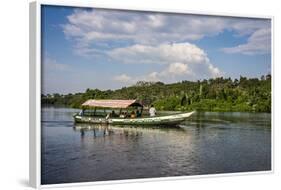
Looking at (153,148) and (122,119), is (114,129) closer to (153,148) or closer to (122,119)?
(122,119)

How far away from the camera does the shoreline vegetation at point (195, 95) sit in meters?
8.98

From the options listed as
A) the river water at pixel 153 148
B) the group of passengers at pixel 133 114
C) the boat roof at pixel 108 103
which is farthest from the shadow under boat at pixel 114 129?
the boat roof at pixel 108 103

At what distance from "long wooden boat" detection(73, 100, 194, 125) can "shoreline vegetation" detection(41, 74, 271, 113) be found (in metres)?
0.08

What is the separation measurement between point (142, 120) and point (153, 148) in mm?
472

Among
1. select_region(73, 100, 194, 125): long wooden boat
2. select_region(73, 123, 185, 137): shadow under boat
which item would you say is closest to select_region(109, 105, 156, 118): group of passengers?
select_region(73, 100, 194, 125): long wooden boat

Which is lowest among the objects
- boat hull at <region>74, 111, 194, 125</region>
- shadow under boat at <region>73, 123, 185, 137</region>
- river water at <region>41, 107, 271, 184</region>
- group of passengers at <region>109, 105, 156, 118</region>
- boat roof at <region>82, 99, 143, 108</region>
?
river water at <region>41, 107, 271, 184</region>

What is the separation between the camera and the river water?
8625mm

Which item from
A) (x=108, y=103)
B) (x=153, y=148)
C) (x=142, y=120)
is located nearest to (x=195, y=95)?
(x=142, y=120)

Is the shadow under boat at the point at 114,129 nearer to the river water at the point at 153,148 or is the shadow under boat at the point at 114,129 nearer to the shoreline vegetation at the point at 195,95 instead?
the river water at the point at 153,148

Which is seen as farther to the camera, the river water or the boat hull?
the boat hull

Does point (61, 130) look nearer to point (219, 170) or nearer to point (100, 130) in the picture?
point (100, 130)

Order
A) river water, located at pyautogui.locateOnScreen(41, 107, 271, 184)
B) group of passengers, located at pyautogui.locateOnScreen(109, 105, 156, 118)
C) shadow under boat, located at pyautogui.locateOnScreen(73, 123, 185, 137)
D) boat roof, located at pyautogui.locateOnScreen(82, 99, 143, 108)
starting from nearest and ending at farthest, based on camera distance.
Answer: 1. river water, located at pyautogui.locateOnScreen(41, 107, 271, 184)
2. shadow under boat, located at pyautogui.locateOnScreen(73, 123, 185, 137)
3. boat roof, located at pyautogui.locateOnScreen(82, 99, 143, 108)
4. group of passengers, located at pyautogui.locateOnScreen(109, 105, 156, 118)

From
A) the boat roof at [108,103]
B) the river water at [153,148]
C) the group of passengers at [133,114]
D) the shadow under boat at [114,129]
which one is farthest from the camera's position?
the group of passengers at [133,114]

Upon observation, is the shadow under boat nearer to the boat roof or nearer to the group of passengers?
the group of passengers
